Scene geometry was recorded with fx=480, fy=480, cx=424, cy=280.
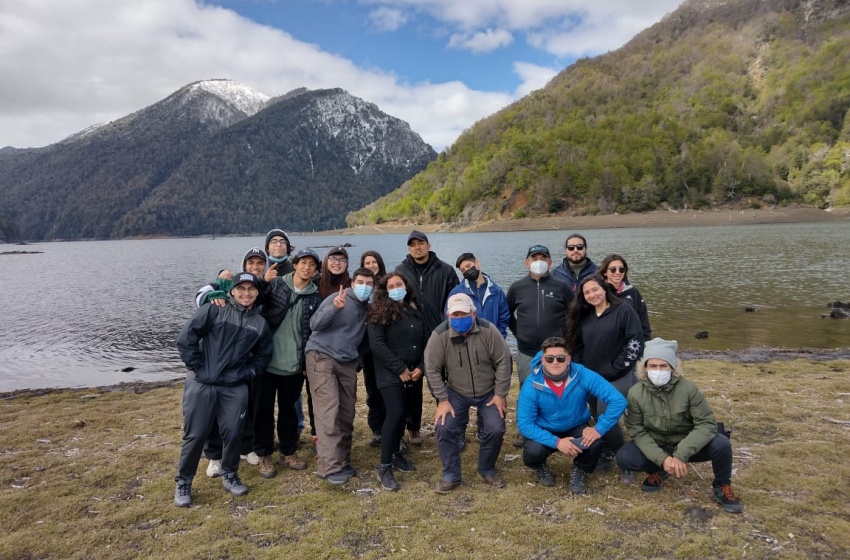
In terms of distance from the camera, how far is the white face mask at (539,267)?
6512 millimetres

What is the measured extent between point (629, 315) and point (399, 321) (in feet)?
9.19

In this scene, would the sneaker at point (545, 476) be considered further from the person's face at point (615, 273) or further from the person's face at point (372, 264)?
the person's face at point (372, 264)

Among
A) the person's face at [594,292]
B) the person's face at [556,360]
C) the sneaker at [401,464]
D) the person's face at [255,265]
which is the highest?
the person's face at [255,265]

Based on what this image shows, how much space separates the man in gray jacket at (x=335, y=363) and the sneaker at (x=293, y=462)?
0.44 metres

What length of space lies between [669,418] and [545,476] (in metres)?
1.57

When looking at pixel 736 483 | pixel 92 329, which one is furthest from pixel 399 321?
pixel 92 329

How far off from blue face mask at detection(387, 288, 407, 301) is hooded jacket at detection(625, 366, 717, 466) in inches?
113

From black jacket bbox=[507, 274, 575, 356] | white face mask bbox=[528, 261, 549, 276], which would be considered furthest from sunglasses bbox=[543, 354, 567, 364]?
white face mask bbox=[528, 261, 549, 276]

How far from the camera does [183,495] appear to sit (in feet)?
18.1

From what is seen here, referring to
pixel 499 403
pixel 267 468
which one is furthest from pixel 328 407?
pixel 499 403

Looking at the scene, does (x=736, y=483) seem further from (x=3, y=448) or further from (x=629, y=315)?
(x=3, y=448)

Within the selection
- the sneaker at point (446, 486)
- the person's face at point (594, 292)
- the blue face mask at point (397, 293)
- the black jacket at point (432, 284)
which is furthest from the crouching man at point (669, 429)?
the blue face mask at point (397, 293)

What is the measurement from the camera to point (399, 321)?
6.02 metres

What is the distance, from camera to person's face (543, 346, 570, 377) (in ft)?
17.6
